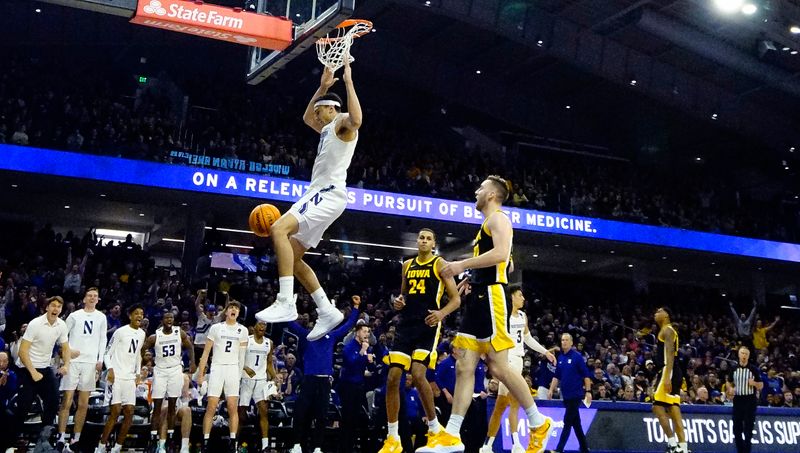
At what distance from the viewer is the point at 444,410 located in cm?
1098

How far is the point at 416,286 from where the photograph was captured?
796 centimetres

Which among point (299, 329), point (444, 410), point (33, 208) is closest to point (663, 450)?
point (444, 410)

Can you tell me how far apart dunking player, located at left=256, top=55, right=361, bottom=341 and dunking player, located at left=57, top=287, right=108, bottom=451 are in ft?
17.8

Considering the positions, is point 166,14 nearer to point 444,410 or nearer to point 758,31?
point 444,410

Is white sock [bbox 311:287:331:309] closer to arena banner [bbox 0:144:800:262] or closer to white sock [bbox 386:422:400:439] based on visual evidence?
white sock [bbox 386:422:400:439]

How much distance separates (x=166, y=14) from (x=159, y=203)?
13380mm

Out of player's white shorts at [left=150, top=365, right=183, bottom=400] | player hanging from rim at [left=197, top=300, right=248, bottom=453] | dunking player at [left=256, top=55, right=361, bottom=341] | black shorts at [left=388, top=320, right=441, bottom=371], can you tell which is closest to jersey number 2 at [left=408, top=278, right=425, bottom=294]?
A: black shorts at [left=388, top=320, right=441, bottom=371]

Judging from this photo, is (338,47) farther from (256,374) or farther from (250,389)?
(250,389)

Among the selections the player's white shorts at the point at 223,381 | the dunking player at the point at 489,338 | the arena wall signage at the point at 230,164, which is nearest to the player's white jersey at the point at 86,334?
the player's white shorts at the point at 223,381

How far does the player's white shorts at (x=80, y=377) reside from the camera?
10055 mm

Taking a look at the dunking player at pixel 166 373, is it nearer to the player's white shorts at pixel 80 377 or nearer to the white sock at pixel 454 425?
the player's white shorts at pixel 80 377

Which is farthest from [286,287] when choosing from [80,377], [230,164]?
[230,164]

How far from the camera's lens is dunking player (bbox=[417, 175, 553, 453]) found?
6418 millimetres

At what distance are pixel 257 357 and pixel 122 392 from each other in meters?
1.95
